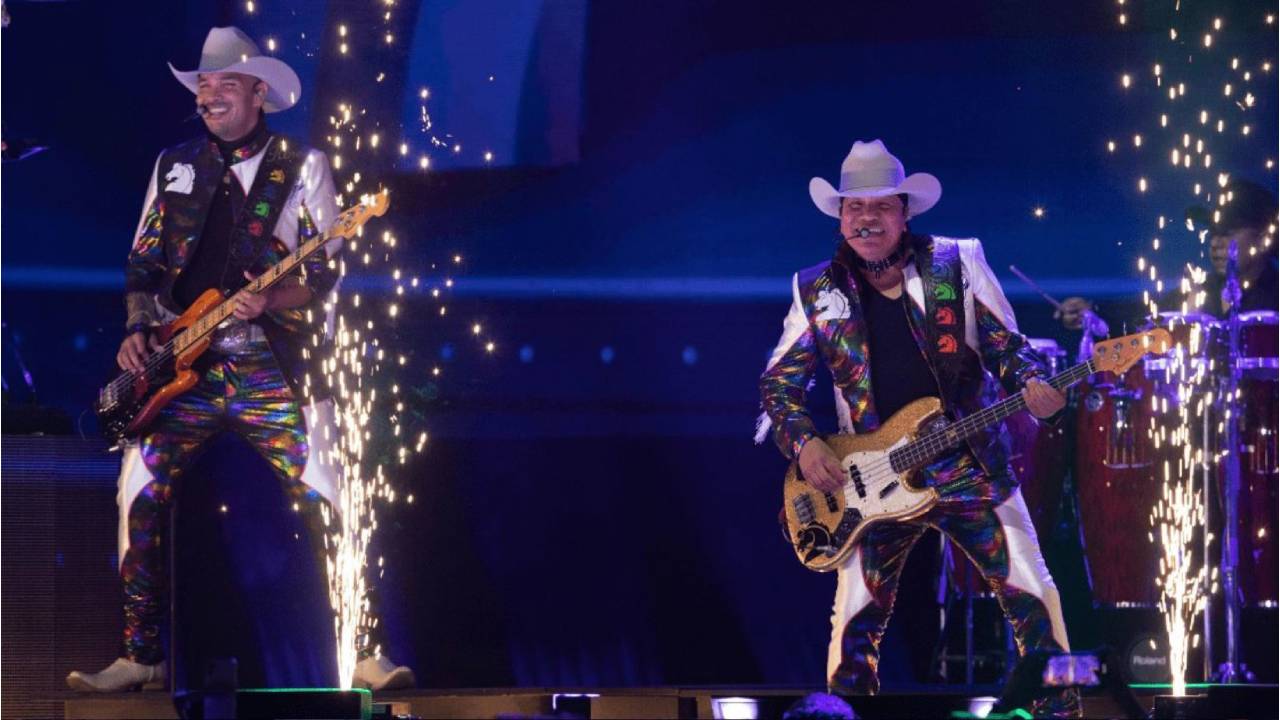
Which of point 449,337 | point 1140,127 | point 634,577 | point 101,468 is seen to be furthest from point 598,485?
point 1140,127

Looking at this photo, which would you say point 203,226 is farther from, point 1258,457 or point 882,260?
point 1258,457

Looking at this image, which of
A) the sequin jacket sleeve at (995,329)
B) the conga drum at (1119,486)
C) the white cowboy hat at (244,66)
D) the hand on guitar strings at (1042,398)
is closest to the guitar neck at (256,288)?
the white cowboy hat at (244,66)

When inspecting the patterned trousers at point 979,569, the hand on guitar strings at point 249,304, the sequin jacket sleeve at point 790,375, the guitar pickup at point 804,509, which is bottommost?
the patterned trousers at point 979,569

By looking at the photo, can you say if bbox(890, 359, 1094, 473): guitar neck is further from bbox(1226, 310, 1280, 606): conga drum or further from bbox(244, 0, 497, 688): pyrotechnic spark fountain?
bbox(244, 0, 497, 688): pyrotechnic spark fountain

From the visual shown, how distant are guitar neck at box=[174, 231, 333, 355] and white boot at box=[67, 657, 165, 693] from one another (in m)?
1.11

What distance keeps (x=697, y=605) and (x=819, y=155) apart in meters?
2.10

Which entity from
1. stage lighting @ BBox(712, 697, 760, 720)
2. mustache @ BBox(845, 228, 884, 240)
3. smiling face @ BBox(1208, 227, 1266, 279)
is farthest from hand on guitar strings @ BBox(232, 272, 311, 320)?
smiling face @ BBox(1208, 227, 1266, 279)

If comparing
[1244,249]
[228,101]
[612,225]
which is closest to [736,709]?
[228,101]

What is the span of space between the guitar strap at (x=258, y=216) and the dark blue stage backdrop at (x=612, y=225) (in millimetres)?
1368

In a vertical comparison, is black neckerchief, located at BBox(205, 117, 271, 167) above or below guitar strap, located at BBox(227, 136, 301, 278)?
above

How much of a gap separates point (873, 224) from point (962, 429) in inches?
29.6

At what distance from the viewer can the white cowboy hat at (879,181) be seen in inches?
229

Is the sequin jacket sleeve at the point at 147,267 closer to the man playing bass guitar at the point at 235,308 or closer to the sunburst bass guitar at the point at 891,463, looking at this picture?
the man playing bass guitar at the point at 235,308

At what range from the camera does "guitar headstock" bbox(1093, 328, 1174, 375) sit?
5562 mm
